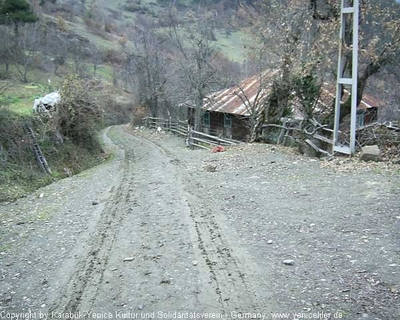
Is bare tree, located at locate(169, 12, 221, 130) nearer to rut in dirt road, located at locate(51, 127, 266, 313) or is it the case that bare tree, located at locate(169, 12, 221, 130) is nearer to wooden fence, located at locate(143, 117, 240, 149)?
wooden fence, located at locate(143, 117, 240, 149)

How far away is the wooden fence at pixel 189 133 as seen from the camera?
2006 cm

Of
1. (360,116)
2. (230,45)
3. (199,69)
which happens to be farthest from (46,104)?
(230,45)

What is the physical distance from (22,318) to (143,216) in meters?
3.63

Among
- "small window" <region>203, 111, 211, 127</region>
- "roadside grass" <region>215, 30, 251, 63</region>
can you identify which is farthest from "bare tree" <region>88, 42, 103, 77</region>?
"small window" <region>203, 111, 211, 127</region>

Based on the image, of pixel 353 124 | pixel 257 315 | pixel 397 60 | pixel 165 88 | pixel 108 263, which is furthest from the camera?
pixel 165 88

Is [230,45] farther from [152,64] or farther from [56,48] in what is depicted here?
[152,64]

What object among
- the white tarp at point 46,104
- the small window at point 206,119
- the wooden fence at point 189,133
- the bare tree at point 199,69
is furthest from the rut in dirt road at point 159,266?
the small window at point 206,119

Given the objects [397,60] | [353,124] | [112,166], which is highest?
[397,60]

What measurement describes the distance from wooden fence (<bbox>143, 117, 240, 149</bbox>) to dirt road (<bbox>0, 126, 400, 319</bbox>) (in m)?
9.20

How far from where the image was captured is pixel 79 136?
18.4 metres

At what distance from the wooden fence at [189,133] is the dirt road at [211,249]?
9.20m

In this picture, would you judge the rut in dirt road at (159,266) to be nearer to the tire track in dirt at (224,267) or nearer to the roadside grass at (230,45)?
the tire track in dirt at (224,267)

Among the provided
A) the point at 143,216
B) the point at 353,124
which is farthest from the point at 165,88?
the point at 143,216

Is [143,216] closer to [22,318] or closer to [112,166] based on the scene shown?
[22,318]
